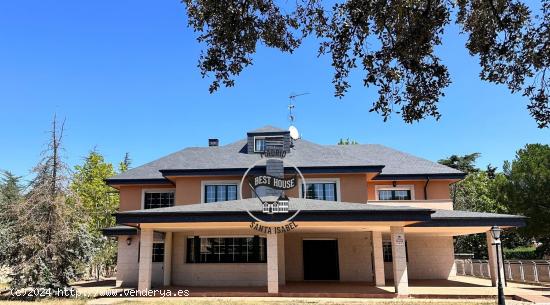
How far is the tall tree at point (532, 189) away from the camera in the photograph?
87.4 ft

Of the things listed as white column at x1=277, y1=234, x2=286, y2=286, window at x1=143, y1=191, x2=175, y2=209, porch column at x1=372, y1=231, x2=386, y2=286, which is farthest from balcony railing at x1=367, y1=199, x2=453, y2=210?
window at x1=143, y1=191, x2=175, y2=209

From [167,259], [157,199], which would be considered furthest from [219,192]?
[167,259]

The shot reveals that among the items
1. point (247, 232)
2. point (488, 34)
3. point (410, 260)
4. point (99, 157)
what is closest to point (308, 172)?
point (247, 232)

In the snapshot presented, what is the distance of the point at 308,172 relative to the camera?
70.3 ft

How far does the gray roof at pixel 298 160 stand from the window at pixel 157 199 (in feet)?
3.39

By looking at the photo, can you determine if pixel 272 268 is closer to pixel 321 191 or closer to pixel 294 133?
pixel 321 191

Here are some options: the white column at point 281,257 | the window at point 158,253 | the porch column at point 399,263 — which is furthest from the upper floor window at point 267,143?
the porch column at point 399,263

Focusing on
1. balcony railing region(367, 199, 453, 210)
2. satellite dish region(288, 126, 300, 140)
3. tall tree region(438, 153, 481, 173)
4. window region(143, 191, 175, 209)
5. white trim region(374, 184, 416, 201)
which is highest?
tall tree region(438, 153, 481, 173)

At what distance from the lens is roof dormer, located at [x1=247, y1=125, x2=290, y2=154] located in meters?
23.6

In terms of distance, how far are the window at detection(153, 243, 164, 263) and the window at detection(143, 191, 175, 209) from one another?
228 cm

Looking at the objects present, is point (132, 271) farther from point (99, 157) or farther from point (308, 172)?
point (99, 157)

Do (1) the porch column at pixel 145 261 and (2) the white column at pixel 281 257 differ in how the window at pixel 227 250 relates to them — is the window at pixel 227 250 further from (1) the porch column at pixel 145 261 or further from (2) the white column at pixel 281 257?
(1) the porch column at pixel 145 261

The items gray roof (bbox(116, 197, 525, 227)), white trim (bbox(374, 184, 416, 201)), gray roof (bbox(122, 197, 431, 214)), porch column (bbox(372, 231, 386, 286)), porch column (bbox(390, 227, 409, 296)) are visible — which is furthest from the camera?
white trim (bbox(374, 184, 416, 201))

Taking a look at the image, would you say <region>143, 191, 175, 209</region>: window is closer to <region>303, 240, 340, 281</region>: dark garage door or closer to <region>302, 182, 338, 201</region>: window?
<region>302, 182, 338, 201</region>: window
